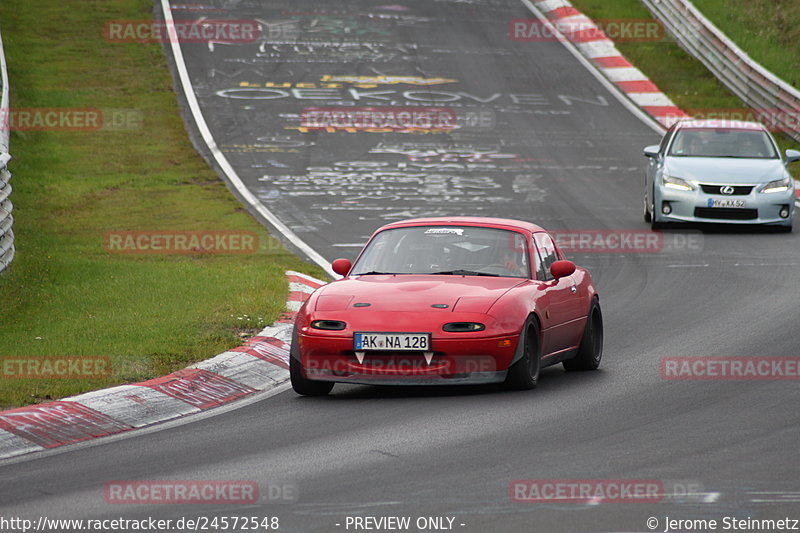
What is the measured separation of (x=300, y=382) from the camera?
10.1 m

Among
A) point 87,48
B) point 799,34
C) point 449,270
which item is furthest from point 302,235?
point 799,34

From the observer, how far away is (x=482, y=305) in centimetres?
991

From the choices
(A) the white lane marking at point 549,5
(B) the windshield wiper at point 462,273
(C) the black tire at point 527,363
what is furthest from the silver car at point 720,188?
(A) the white lane marking at point 549,5

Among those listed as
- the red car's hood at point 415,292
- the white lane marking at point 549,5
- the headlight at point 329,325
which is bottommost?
the headlight at point 329,325

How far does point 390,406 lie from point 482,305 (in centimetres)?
99

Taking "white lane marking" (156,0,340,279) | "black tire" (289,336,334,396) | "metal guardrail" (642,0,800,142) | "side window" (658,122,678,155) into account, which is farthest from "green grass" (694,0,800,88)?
"black tire" (289,336,334,396)

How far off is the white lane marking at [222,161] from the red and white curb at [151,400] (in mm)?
3981

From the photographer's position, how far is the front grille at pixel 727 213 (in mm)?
20328

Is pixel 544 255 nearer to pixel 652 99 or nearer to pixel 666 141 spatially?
pixel 666 141

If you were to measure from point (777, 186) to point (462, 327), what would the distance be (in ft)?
39.1

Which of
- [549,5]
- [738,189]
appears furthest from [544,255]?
[549,5]

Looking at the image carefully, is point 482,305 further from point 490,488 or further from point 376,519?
point 376,519

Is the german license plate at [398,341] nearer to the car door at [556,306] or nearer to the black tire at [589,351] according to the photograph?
the car door at [556,306]

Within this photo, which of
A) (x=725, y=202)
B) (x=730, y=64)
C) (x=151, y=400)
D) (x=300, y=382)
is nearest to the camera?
(x=151, y=400)
